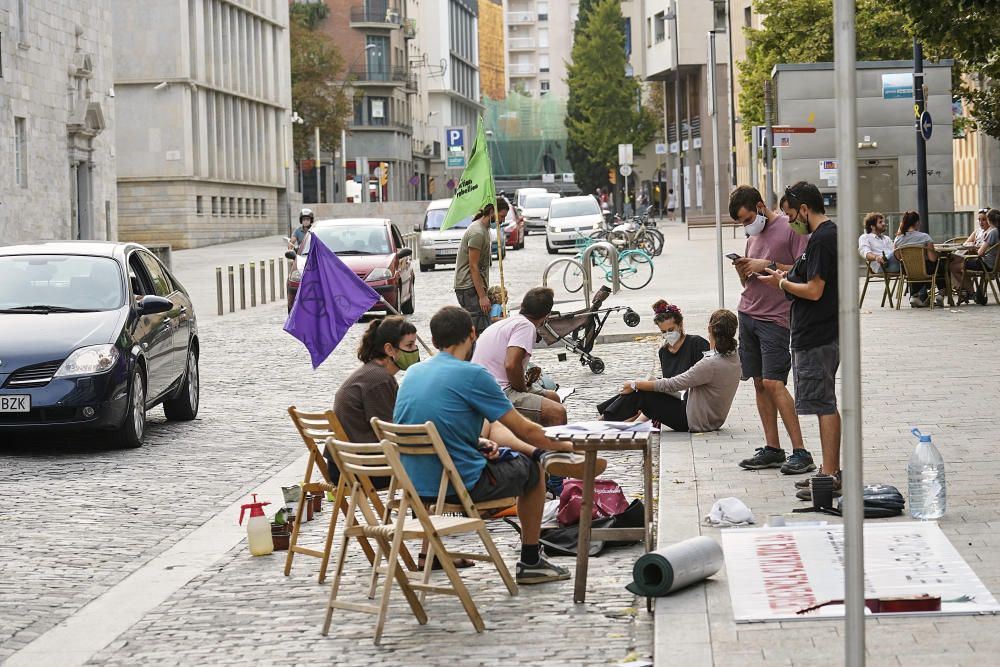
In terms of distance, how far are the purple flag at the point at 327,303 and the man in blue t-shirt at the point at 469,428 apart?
14.0 feet

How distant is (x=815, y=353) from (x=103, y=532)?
4052mm

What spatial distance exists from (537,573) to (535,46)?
178346mm

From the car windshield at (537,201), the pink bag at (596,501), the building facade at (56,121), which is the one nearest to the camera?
the pink bag at (596,501)

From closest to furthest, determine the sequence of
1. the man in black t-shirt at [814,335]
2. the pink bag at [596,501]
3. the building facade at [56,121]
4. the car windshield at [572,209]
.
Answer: the pink bag at [596,501]
the man in black t-shirt at [814,335]
the building facade at [56,121]
the car windshield at [572,209]

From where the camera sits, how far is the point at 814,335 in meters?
9.06

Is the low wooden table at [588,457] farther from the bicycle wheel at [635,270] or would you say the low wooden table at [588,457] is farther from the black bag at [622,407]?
the bicycle wheel at [635,270]

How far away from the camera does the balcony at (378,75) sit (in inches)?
4434

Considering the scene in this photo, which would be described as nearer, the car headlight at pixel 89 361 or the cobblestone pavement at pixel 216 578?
the cobblestone pavement at pixel 216 578

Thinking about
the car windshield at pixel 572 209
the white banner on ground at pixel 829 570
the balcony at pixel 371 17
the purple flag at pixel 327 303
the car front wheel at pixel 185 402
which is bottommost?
the white banner on ground at pixel 829 570

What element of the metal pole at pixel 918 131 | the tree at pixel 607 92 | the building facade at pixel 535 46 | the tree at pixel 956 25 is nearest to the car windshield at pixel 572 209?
the metal pole at pixel 918 131

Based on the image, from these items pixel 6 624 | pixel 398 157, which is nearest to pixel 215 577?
pixel 6 624

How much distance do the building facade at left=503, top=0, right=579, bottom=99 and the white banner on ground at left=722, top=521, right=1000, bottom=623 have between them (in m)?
172

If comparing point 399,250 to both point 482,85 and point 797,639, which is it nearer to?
point 797,639

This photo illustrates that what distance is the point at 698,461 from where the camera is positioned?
1032 centimetres
